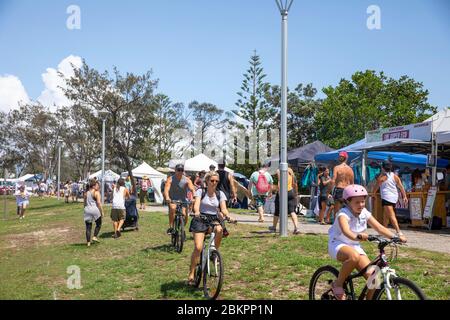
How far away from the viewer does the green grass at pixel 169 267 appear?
6980 mm

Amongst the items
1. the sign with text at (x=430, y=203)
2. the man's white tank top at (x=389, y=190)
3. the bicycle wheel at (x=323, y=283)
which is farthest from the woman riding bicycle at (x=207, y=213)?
the sign with text at (x=430, y=203)

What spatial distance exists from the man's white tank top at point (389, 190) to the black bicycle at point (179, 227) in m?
4.46

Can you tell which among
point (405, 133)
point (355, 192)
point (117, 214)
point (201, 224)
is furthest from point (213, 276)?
point (405, 133)

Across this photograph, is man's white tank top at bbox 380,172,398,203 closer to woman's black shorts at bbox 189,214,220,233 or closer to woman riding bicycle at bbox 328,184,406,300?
woman's black shorts at bbox 189,214,220,233

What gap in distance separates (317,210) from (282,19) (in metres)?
7.98

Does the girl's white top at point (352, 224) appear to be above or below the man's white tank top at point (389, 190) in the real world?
below

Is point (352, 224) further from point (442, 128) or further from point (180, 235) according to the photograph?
point (442, 128)

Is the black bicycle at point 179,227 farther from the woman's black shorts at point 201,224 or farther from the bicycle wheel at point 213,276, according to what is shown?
the bicycle wheel at point 213,276

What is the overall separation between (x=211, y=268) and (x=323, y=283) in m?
1.75

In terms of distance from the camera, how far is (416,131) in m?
14.8

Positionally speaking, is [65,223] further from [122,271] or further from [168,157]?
[168,157]

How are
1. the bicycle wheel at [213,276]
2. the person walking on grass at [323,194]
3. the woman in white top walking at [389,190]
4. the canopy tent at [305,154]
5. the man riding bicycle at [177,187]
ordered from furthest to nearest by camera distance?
the canopy tent at [305,154] → the person walking on grass at [323,194] → the woman in white top walking at [389,190] → the man riding bicycle at [177,187] → the bicycle wheel at [213,276]

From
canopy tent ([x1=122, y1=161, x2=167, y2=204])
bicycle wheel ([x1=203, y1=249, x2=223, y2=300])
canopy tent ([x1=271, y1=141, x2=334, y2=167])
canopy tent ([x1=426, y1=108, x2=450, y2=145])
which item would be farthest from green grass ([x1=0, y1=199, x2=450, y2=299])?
canopy tent ([x1=122, y1=161, x2=167, y2=204])

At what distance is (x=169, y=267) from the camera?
29.2 feet
